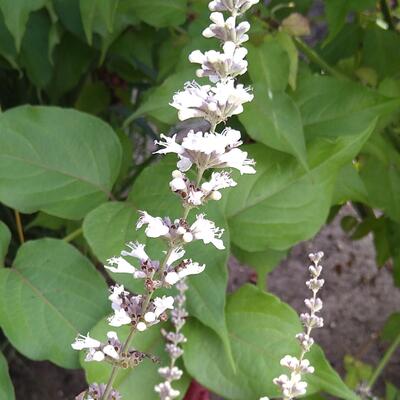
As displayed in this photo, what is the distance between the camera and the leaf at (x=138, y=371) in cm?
93

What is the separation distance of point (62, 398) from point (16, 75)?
2.87ft

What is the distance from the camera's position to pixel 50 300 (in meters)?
1.00

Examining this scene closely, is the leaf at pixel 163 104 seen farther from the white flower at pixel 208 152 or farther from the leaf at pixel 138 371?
the white flower at pixel 208 152

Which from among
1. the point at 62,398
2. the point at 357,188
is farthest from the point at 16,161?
the point at 62,398

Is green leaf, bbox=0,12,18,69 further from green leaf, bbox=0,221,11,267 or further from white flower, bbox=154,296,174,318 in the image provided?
white flower, bbox=154,296,174,318

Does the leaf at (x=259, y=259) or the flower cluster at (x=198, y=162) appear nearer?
the flower cluster at (x=198, y=162)

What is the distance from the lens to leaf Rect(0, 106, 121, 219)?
1086 millimetres

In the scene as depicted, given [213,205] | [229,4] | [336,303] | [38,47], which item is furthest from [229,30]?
[336,303]

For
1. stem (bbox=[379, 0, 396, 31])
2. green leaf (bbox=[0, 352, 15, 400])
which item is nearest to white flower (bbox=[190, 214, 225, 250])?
green leaf (bbox=[0, 352, 15, 400])

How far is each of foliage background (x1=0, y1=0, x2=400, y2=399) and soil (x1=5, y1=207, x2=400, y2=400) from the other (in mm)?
884

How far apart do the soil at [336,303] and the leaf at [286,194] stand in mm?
1015

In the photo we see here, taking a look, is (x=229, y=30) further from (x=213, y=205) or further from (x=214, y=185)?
(x=213, y=205)

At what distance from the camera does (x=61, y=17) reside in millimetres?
1282

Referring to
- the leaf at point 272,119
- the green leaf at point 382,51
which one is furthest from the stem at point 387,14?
the leaf at point 272,119
